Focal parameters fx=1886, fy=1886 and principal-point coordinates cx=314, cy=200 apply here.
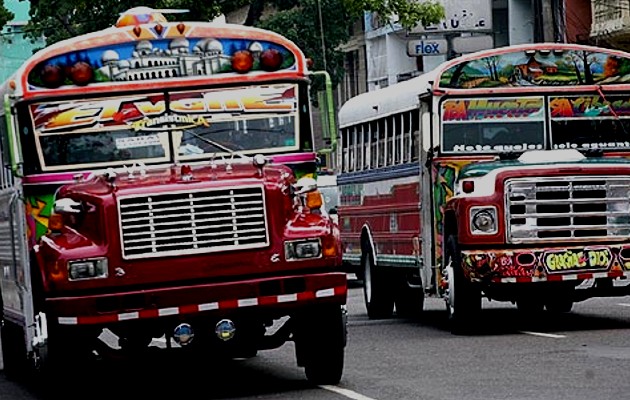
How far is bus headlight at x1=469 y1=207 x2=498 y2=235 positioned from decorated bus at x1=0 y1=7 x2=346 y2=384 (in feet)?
11.8

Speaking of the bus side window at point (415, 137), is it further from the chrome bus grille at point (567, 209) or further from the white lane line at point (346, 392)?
A: the white lane line at point (346, 392)

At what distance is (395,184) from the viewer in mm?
21547

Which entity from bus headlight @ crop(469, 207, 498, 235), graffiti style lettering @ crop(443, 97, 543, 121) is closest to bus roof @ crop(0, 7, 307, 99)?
bus headlight @ crop(469, 207, 498, 235)

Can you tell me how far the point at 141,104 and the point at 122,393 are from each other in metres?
2.27

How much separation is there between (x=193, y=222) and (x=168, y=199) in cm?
24

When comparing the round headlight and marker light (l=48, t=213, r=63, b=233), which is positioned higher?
marker light (l=48, t=213, r=63, b=233)

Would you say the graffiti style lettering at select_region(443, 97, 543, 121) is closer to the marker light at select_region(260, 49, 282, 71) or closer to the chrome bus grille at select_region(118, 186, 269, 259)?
the marker light at select_region(260, 49, 282, 71)

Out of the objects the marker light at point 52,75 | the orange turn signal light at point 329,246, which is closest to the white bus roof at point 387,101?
the marker light at point 52,75

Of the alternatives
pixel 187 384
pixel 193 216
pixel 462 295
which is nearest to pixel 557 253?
pixel 462 295

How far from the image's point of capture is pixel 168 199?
42.9ft

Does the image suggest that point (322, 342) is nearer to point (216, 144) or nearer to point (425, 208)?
point (216, 144)

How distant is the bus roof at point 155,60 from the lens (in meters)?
14.1

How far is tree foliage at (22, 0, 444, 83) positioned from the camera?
34219 mm

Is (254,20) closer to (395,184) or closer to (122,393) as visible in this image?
(395,184)
